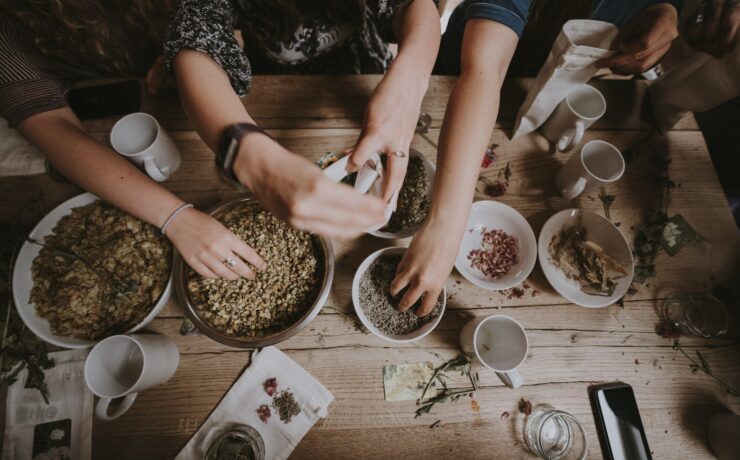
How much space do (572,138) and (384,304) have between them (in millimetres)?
838

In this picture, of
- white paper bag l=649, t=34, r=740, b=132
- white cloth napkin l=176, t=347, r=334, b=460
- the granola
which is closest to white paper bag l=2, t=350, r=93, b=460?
the granola

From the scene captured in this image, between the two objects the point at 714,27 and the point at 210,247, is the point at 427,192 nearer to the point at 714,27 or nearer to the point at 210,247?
the point at 210,247

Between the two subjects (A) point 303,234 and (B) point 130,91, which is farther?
(B) point 130,91

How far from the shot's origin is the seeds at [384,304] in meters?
1.02

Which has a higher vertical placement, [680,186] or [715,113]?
[680,186]

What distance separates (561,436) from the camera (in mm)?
1009

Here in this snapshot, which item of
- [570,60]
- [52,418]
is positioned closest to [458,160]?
[570,60]

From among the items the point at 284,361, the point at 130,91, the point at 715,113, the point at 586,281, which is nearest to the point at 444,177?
the point at 586,281

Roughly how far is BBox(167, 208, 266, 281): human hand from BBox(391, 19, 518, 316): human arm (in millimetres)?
429

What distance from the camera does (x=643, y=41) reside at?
1.02 meters

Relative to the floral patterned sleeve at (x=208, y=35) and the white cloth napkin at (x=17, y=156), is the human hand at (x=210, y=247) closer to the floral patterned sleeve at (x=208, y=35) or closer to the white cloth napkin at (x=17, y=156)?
the floral patterned sleeve at (x=208, y=35)

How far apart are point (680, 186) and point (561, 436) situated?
0.99m

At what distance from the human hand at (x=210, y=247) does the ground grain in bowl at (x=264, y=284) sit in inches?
1.7

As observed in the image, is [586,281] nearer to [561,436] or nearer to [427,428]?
[561,436]
